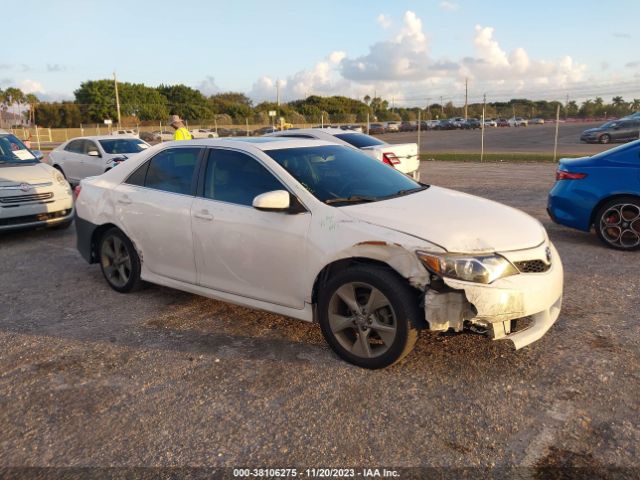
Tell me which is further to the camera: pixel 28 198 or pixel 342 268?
pixel 28 198

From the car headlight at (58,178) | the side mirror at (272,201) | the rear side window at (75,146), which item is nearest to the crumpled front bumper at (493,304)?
the side mirror at (272,201)

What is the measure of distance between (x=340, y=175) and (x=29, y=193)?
18.2 ft

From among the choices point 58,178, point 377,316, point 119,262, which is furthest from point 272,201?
point 58,178

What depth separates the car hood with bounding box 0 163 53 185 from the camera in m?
7.69

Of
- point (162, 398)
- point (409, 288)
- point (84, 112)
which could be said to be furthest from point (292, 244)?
point (84, 112)

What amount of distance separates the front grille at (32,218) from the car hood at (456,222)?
19.5ft

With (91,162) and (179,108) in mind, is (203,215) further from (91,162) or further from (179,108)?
(179,108)

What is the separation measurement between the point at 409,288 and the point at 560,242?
463 cm

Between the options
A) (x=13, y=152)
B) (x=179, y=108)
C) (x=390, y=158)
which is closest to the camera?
(x=13, y=152)

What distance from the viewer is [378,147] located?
423 inches

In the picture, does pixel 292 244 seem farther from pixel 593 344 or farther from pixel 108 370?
pixel 593 344

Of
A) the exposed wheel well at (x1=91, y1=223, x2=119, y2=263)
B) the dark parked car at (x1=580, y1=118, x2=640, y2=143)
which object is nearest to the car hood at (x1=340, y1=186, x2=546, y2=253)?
the exposed wheel well at (x1=91, y1=223, x2=119, y2=263)

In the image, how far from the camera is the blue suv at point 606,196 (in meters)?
6.46

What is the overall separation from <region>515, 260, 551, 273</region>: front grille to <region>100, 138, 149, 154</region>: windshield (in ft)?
37.6
